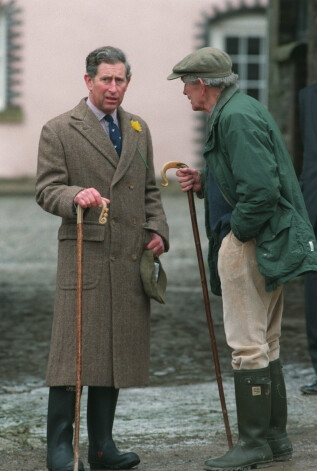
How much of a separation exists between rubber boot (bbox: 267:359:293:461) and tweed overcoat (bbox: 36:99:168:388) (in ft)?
2.05

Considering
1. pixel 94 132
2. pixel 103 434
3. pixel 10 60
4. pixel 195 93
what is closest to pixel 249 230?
pixel 195 93

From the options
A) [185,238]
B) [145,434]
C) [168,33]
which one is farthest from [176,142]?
[145,434]

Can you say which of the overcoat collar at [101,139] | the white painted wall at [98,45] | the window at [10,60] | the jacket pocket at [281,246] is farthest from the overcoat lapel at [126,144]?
the window at [10,60]

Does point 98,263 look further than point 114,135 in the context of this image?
No

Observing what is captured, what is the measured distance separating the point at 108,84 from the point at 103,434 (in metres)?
1.62

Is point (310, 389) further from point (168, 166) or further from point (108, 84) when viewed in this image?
point (108, 84)

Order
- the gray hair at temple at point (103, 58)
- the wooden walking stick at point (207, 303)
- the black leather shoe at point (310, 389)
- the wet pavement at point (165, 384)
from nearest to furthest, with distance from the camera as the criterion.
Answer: the gray hair at temple at point (103, 58) < the wooden walking stick at point (207, 303) < the wet pavement at point (165, 384) < the black leather shoe at point (310, 389)

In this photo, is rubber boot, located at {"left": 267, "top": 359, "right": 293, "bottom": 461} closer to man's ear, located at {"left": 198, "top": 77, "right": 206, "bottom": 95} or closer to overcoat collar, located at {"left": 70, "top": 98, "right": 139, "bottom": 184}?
overcoat collar, located at {"left": 70, "top": 98, "right": 139, "bottom": 184}

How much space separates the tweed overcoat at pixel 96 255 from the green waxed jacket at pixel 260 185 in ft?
1.62

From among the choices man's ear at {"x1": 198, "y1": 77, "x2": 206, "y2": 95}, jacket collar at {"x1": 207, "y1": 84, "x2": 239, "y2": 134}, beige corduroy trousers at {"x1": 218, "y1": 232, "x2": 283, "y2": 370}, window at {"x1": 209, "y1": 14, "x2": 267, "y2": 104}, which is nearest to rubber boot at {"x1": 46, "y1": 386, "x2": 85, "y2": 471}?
beige corduroy trousers at {"x1": 218, "y1": 232, "x2": 283, "y2": 370}

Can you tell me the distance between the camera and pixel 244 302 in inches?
188

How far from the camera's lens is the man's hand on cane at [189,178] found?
5102 mm

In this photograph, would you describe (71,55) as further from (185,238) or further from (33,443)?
(33,443)

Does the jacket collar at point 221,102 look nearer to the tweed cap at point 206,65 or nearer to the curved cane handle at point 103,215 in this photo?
the tweed cap at point 206,65
